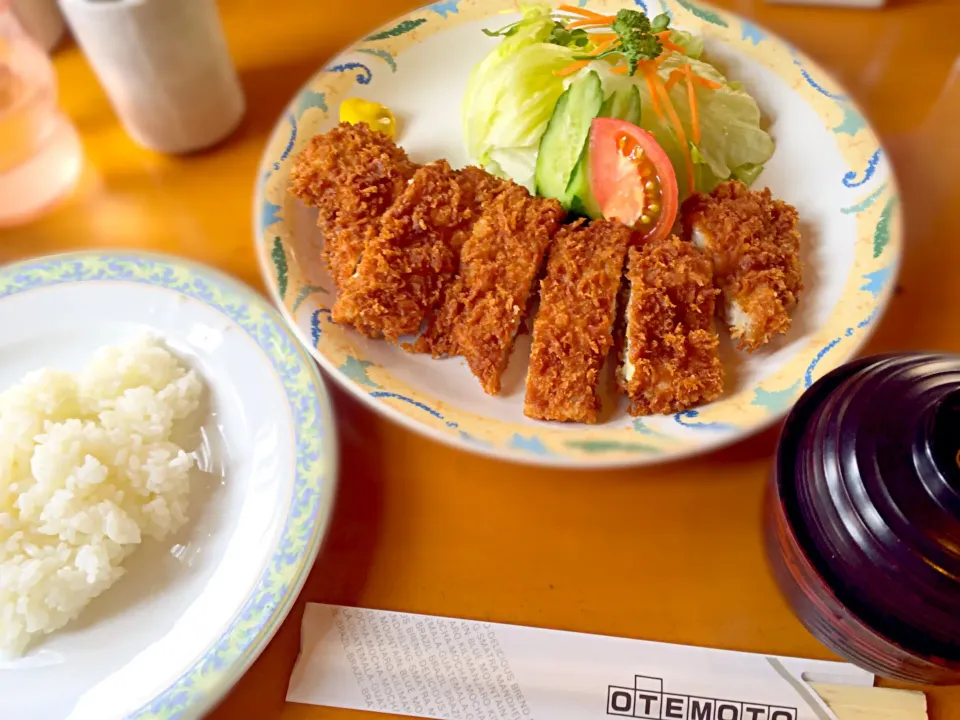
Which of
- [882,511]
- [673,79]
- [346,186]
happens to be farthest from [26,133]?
[882,511]

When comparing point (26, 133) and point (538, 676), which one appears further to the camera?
point (26, 133)

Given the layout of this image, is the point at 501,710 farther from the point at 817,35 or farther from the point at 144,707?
the point at 817,35

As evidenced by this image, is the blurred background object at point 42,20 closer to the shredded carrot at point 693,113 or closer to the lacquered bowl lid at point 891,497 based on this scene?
the shredded carrot at point 693,113

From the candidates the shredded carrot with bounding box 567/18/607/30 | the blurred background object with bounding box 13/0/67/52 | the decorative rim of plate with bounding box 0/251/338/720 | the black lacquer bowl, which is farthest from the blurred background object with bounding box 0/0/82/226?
the black lacquer bowl

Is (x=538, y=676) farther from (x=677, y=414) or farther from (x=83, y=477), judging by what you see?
(x=83, y=477)

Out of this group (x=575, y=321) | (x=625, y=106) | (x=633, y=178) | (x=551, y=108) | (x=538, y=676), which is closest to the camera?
(x=538, y=676)

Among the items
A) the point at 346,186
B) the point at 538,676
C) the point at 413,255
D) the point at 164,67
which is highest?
the point at 164,67

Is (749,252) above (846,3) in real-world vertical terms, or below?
below
